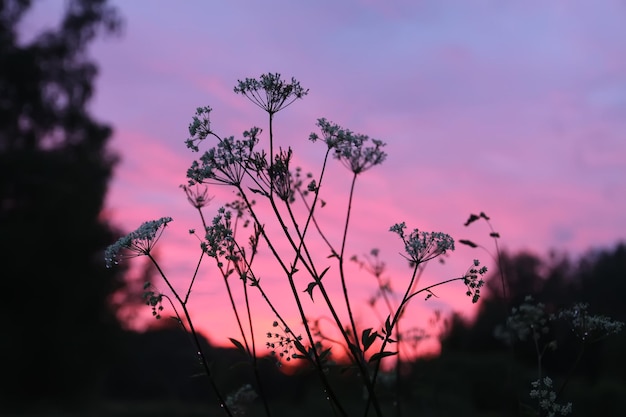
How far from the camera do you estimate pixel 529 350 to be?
23.0 metres

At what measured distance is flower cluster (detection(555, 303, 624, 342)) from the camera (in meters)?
4.59

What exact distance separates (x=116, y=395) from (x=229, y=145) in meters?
54.3

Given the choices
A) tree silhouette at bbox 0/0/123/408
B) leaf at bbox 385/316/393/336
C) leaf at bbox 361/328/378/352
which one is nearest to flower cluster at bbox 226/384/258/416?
leaf at bbox 361/328/378/352

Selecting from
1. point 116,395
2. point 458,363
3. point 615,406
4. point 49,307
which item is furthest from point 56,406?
point 615,406

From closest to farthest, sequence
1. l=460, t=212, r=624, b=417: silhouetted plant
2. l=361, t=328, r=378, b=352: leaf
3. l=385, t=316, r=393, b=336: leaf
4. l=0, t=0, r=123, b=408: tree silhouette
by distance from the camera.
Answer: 1. l=385, t=316, r=393, b=336: leaf
2. l=361, t=328, r=378, b=352: leaf
3. l=460, t=212, r=624, b=417: silhouetted plant
4. l=0, t=0, r=123, b=408: tree silhouette

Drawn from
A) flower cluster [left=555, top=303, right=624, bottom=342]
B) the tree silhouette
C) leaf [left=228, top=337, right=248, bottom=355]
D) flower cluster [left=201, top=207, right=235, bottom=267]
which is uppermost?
the tree silhouette

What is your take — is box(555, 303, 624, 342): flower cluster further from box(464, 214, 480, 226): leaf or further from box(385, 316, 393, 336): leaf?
box(385, 316, 393, 336): leaf

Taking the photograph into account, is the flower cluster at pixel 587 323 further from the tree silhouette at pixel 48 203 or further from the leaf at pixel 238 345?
the tree silhouette at pixel 48 203

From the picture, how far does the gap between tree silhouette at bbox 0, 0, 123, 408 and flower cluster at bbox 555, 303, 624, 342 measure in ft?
127

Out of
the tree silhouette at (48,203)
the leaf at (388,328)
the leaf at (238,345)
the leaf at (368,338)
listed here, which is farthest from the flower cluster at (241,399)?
the tree silhouette at (48,203)

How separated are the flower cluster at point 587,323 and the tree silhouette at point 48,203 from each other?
38.7 metres

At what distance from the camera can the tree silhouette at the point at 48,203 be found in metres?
40.1

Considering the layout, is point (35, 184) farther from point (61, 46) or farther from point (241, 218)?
point (241, 218)

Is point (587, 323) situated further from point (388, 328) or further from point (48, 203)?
point (48, 203)
